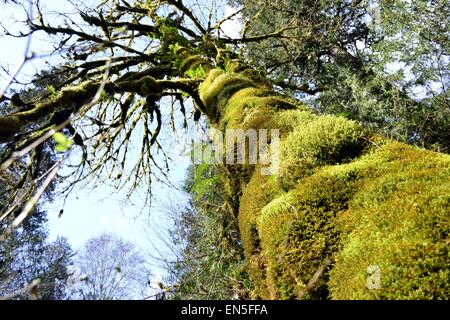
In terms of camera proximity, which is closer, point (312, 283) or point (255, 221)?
point (312, 283)

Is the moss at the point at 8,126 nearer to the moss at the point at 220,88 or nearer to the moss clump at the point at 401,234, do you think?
the moss at the point at 220,88

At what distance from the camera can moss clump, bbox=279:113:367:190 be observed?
2492 millimetres

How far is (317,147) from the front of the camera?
8.59 feet

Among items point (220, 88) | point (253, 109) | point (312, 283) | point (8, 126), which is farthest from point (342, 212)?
point (220, 88)

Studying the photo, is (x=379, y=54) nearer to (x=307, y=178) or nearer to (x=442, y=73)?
(x=442, y=73)

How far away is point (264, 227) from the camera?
2.26 metres

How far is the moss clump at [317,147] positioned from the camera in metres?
2.49

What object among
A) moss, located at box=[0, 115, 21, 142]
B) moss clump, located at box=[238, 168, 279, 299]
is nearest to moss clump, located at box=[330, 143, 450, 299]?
moss clump, located at box=[238, 168, 279, 299]

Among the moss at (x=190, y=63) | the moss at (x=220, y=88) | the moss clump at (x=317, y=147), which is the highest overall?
the moss at (x=190, y=63)

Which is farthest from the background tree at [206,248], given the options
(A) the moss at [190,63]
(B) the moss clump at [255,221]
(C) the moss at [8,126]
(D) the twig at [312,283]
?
(C) the moss at [8,126]
